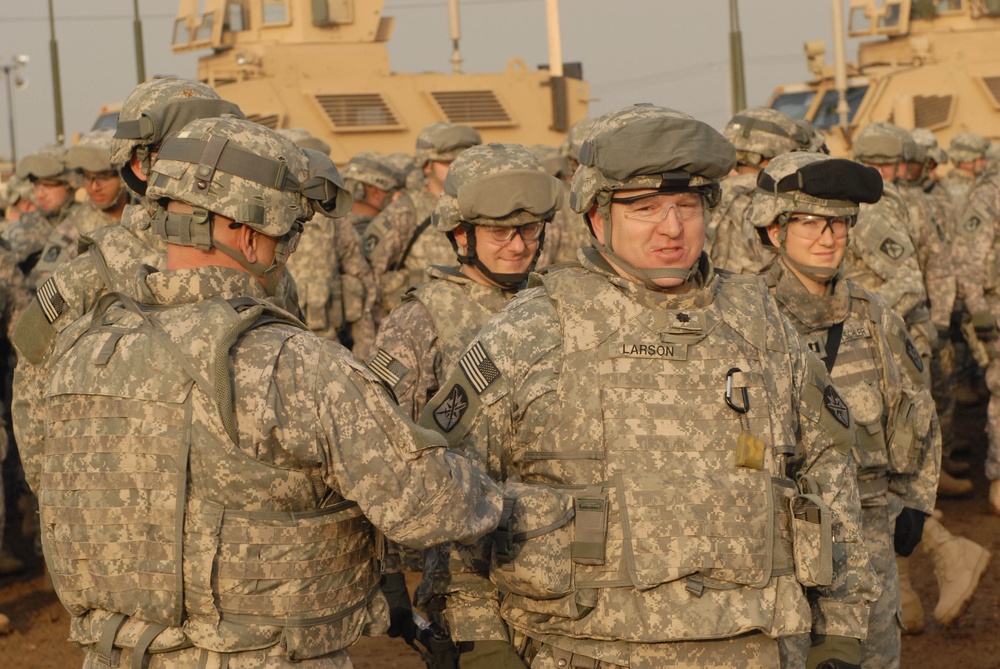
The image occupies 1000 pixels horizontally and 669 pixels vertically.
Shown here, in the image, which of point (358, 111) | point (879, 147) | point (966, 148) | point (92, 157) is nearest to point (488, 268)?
point (92, 157)

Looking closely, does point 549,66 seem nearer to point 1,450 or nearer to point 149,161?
point 1,450

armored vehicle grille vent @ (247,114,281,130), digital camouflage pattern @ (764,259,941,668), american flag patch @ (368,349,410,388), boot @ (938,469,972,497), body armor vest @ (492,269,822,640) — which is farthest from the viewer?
armored vehicle grille vent @ (247,114,281,130)

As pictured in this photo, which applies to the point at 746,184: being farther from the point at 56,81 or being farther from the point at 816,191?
the point at 56,81

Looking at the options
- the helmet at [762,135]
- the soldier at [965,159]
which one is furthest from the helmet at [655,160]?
the soldier at [965,159]

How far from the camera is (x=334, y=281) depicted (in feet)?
33.3

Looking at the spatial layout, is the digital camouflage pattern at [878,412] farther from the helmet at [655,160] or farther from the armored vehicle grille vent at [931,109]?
the armored vehicle grille vent at [931,109]

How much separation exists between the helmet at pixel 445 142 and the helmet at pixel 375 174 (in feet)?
4.40

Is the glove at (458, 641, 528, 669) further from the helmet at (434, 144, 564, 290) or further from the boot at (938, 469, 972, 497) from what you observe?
the boot at (938, 469, 972, 497)

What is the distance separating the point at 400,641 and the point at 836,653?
4.36 m

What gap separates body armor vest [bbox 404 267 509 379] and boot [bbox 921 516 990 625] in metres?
3.28

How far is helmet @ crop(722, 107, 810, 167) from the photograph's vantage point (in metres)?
7.96

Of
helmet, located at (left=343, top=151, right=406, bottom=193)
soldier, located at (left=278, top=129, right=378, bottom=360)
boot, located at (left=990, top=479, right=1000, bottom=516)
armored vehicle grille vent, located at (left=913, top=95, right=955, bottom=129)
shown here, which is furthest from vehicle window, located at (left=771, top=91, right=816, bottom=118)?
soldier, located at (left=278, top=129, right=378, bottom=360)

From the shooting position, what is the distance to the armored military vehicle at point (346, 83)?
19.3m

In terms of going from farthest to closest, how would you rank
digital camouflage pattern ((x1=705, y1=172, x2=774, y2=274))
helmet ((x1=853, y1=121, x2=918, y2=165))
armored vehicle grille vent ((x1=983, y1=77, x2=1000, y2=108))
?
1. armored vehicle grille vent ((x1=983, y1=77, x2=1000, y2=108))
2. helmet ((x1=853, y1=121, x2=918, y2=165))
3. digital camouflage pattern ((x1=705, y1=172, x2=774, y2=274))
